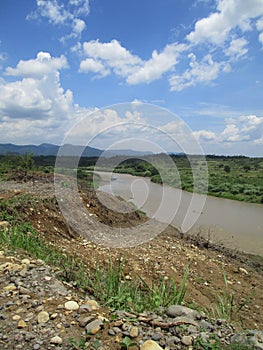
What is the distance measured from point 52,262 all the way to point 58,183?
7.57 metres

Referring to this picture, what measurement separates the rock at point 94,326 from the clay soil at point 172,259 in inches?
96.3

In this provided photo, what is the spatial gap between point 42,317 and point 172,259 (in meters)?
4.51

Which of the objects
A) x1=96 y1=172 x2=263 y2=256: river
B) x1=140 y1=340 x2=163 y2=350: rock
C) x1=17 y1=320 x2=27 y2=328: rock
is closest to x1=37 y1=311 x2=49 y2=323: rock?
x1=17 y1=320 x2=27 y2=328: rock

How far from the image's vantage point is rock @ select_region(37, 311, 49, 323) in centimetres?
239

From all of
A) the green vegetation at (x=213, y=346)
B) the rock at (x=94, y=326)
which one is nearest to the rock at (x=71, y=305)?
the rock at (x=94, y=326)

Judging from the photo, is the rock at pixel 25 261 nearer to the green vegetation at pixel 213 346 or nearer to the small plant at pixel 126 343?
the small plant at pixel 126 343

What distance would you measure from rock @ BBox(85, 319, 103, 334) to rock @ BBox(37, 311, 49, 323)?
1.14 ft

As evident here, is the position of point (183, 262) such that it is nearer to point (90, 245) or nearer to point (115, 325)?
point (90, 245)

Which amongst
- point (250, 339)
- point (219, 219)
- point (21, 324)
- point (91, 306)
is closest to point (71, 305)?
point (91, 306)

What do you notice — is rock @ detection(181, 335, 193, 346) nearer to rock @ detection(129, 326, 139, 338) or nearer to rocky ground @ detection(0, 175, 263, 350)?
rocky ground @ detection(0, 175, 263, 350)

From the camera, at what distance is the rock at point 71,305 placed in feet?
8.47

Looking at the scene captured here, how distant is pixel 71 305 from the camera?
8.61ft

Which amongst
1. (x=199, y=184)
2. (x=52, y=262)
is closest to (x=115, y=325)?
(x=52, y=262)

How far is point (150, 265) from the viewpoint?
19.6 ft
